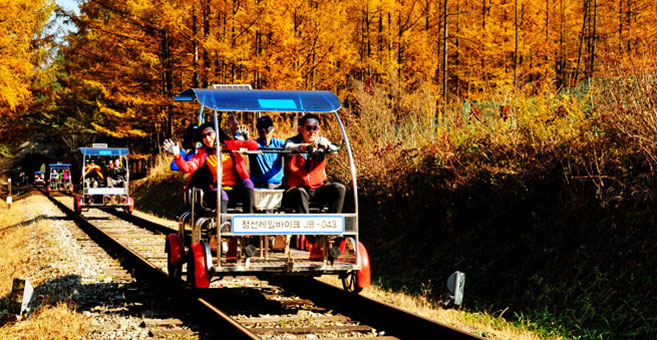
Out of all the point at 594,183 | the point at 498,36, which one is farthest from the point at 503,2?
the point at 594,183

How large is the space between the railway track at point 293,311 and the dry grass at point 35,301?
1398mm

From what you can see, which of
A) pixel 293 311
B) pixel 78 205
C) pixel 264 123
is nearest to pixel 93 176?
pixel 78 205

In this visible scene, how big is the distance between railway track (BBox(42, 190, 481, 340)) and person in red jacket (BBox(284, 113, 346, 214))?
4.08 feet

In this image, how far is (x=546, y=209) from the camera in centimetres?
859

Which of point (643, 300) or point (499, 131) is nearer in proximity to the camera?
point (643, 300)

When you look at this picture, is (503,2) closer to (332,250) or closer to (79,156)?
(332,250)

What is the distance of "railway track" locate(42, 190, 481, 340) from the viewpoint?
6.76 m

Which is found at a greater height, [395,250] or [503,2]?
[503,2]

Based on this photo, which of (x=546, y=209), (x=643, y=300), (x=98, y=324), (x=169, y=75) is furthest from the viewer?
(x=169, y=75)

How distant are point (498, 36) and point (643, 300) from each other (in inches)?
1199

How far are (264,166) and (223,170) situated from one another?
2.33 feet

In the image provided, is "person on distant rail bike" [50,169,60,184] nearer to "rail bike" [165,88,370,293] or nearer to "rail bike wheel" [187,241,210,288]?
"rail bike" [165,88,370,293]

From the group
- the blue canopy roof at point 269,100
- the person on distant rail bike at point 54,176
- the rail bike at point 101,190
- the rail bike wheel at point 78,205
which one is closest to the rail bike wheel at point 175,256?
the blue canopy roof at point 269,100

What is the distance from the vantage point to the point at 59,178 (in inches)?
2080
